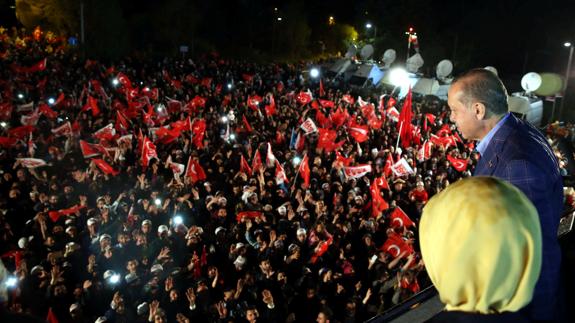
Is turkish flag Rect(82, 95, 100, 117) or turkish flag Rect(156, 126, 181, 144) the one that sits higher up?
turkish flag Rect(82, 95, 100, 117)

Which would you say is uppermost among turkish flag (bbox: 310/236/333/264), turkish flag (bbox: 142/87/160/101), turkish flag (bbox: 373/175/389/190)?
turkish flag (bbox: 142/87/160/101)

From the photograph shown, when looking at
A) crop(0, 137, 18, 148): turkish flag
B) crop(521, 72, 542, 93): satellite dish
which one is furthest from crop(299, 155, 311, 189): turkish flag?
crop(521, 72, 542, 93): satellite dish

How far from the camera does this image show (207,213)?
9023 millimetres

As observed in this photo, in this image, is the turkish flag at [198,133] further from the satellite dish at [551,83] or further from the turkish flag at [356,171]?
the satellite dish at [551,83]

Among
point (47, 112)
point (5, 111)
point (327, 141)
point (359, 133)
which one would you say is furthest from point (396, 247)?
point (5, 111)

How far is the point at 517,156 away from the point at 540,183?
0.15 meters

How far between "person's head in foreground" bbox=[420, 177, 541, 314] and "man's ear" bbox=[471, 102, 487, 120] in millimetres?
989

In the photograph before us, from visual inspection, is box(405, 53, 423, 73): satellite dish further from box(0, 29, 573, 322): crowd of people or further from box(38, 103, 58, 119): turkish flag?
box(38, 103, 58, 119): turkish flag

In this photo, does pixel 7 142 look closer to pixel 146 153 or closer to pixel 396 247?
pixel 146 153

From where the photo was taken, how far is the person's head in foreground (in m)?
1.21

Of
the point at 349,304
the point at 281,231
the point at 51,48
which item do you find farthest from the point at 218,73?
the point at 349,304

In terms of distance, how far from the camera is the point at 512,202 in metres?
1.24

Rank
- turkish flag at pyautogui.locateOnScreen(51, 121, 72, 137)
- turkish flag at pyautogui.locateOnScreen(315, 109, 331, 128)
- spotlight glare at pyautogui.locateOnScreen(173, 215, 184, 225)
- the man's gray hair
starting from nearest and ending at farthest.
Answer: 1. the man's gray hair
2. spotlight glare at pyautogui.locateOnScreen(173, 215, 184, 225)
3. turkish flag at pyautogui.locateOnScreen(51, 121, 72, 137)
4. turkish flag at pyautogui.locateOnScreen(315, 109, 331, 128)

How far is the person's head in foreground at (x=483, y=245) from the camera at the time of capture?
3.96ft
